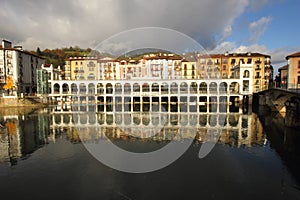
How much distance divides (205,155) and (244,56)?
51.9 m

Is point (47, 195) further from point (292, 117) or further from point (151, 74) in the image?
point (151, 74)

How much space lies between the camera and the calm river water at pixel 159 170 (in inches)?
421

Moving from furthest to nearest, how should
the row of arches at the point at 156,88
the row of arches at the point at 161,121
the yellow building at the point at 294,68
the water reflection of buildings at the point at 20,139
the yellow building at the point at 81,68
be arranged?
the yellow building at the point at 81,68, the row of arches at the point at 156,88, the yellow building at the point at 294,68, the row of arches at the point at 161,121, the water reflection of buildings at the point at 20,139

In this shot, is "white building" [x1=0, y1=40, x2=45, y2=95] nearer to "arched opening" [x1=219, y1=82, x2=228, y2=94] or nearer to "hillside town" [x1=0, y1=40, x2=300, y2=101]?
"hillside town" [x1=0, y1=40, x2=300, y2=101]

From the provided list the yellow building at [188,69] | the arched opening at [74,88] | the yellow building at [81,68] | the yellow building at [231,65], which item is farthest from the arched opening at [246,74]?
the arched opening at [74,88]

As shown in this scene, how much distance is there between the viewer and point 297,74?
43.2 m

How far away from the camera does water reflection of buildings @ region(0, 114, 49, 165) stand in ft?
55.4

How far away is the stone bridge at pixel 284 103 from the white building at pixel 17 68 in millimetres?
52541

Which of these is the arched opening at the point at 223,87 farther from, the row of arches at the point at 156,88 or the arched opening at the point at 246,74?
the arched opening at the point at 246,74

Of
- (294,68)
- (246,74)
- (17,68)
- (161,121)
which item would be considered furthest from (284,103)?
(17,68)

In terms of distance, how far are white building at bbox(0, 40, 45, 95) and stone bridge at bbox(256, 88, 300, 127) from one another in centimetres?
5254

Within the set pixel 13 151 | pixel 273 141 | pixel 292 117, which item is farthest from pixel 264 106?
pixel 13 151

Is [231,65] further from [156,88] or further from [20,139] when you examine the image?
[20,139]

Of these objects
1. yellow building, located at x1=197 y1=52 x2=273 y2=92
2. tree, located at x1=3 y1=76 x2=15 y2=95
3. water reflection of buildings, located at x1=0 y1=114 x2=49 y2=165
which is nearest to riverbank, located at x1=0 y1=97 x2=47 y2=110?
tree, located at x1=3 y1=76 x2=15 y2=95
